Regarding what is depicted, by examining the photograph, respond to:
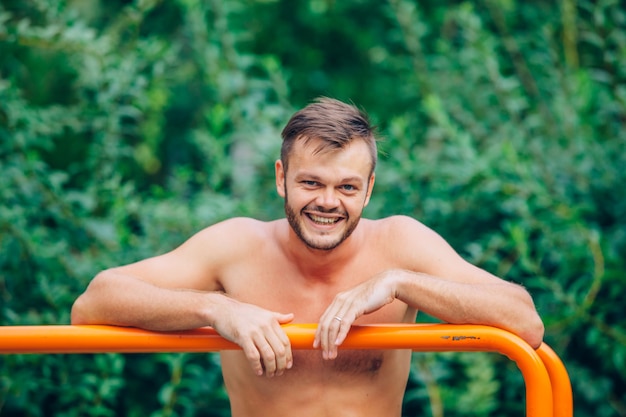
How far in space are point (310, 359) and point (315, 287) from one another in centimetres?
21

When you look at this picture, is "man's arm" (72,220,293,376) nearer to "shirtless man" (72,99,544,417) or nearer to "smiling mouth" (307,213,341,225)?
"shirtless man" (72,99,544,417)

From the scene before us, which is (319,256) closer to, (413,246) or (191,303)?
(413,246)

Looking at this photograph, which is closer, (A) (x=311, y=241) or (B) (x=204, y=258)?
(A) (x=311, y=241)

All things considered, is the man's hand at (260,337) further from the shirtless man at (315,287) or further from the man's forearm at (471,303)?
the man's forearm at (471,303)

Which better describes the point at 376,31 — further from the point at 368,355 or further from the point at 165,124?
the point at 368,355

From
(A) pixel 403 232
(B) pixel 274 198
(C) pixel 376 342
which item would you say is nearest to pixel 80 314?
(C) pixel 376 342

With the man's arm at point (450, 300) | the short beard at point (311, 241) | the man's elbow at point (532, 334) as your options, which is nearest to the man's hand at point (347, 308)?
the man's arm at point (450, 300)

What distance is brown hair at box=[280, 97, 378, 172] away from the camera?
2205 millimetres

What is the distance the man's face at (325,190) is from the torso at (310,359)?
198mm

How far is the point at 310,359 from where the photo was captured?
2334 millimetres

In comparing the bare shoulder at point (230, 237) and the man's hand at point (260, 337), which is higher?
the bare shoulder at point (230, 237)

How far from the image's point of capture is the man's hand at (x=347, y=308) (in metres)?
1.90

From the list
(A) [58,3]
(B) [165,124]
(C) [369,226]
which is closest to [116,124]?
(A) [58,3]

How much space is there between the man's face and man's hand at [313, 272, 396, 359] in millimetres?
239
